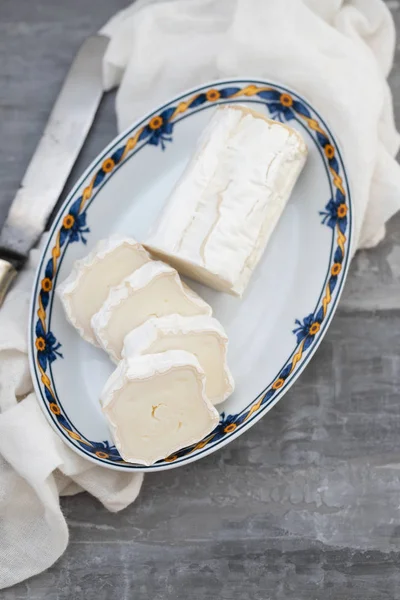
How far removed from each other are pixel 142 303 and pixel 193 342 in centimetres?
11

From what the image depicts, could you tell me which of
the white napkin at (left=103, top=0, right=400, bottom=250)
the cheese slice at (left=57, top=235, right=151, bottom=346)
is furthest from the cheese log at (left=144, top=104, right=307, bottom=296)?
the white napkin at (left=103, top=0, right=400, bottom=250)

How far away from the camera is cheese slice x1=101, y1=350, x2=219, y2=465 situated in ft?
3.74

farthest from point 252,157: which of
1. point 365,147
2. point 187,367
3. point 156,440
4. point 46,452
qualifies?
point 46,452

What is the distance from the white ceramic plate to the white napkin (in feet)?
0.16

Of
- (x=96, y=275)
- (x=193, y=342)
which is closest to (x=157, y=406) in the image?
(x=193, y=342)

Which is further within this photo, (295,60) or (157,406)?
(295,60)

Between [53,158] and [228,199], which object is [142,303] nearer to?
[228,199]

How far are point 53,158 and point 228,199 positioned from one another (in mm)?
372

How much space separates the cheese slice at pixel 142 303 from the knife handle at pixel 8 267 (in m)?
0.20

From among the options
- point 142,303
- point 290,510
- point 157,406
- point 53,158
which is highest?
point 53,158

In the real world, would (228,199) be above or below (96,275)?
above

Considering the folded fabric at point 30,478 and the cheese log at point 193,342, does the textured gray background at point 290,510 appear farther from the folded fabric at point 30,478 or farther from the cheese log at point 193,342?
the cheese log at point 193,342

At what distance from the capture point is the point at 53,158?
137 cm

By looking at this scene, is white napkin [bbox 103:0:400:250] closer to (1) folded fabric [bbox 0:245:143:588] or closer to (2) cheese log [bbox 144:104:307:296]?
(2) cheese log [bbox 144:104:307:296]
